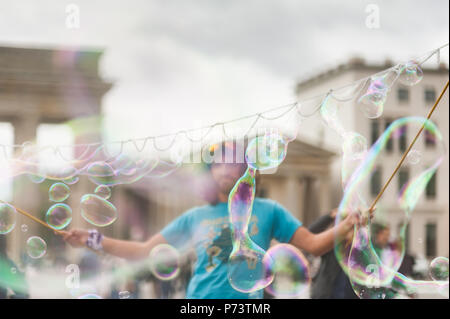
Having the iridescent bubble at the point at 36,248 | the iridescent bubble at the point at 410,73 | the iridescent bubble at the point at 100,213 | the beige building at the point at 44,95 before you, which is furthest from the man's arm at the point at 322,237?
the beige building at the point at 44,95

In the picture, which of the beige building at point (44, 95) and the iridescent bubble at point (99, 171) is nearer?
the iridescent bubble at point (99, 171)

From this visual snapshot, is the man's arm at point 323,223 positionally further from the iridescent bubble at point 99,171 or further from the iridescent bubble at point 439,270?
the iridescent bubble at point 99,171

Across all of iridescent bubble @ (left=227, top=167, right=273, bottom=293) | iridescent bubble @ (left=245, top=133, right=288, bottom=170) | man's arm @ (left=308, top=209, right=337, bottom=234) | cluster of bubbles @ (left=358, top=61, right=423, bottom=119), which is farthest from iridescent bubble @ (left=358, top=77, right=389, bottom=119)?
iridescent bubble @ (left=227, top=167, right=273, bottom=293)

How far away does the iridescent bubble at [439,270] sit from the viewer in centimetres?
585

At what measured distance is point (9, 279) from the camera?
6695mm

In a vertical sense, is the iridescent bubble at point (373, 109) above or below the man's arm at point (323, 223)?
above

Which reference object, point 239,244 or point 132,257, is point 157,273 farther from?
point 239,244

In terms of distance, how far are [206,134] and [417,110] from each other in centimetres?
4283

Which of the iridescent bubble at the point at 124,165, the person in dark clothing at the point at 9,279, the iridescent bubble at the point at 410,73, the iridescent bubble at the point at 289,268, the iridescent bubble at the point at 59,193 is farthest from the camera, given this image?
the iridescent bubble at the point at 124,165

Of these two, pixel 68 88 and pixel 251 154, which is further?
pixel 68 88

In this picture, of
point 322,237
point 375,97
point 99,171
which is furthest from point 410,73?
point 99,171

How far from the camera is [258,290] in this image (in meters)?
4.60

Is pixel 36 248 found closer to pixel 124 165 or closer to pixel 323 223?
pixel 124 165
